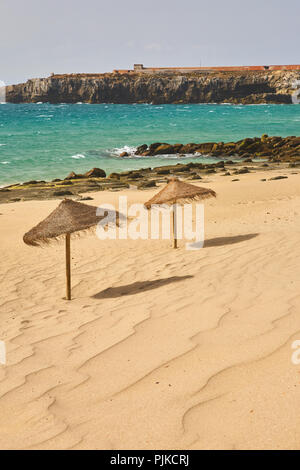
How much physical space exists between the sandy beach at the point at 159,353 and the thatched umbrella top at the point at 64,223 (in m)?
1.15

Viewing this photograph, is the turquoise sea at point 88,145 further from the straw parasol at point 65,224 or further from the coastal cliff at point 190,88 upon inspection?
the coastal cliff at point 190,88

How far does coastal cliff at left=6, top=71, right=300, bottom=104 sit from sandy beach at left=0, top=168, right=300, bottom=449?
127m

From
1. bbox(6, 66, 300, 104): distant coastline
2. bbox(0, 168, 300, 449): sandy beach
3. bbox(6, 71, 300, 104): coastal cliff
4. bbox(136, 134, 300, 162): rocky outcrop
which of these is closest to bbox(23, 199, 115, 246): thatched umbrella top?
bbox(0, 168, 300, 449): sandy beach

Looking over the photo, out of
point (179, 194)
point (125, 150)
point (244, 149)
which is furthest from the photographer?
point (125, 150)

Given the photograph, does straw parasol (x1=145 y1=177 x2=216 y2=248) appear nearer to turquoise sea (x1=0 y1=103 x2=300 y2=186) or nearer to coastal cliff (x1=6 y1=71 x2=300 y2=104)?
turquoise sea (x1=0 y1=103 x2=300 y2=186)

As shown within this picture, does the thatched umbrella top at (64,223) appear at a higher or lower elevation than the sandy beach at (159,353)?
higher

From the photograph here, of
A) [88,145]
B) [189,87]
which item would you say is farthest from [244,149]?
[189,87]

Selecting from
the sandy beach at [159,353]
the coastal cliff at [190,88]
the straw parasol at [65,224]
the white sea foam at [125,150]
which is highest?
the coastal cliff at [190,88]

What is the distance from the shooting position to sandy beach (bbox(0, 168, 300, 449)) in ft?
11.7

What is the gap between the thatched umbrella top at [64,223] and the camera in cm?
825

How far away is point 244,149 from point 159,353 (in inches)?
1256

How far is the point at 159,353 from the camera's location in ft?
16.0

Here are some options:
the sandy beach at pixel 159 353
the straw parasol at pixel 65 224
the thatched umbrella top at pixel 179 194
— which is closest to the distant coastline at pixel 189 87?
the thatched umbrella top at pixel 179 194

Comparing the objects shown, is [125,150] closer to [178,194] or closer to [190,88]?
[178,194]
